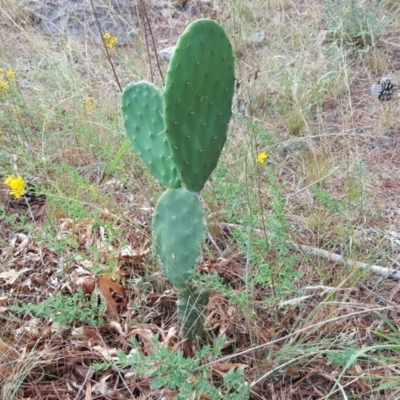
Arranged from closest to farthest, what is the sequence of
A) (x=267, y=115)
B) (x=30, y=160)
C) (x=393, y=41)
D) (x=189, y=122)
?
1. (x=189, y=122)
2. (x=30, y=160)
3. (x=267, y=115)
4. (x=393, y=41)

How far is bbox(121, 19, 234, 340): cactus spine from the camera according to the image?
1.34 m

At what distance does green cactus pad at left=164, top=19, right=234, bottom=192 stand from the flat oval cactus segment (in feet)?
0.34

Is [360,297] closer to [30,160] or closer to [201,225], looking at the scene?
[201,225]

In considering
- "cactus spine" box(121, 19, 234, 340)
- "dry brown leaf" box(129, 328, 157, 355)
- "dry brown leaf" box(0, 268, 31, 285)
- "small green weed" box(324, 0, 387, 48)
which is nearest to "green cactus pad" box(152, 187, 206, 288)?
"cactus spine" box(121, 19, 234, 340)

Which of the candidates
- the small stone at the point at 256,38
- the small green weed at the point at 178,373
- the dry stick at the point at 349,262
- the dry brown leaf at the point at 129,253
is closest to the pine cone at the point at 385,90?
the small stone at the point at 256,38

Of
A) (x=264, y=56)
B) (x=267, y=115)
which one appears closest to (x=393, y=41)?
(x=264, y=56)

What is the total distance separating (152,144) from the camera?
5.21 ft

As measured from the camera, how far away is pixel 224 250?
1.95 metres

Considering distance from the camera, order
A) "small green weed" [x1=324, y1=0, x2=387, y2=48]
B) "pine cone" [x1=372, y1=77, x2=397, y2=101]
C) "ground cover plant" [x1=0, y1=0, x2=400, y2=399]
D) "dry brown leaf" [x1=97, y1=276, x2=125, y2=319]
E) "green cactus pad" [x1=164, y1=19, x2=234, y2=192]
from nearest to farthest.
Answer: "green cactus pad" [x1=164, y1=19, x2=234, y2=192] → "ground cover plant" [x1=0, y1=0, x2=400, y2=399] → "dry brown leaf" [x1=97, y1=276, x2=125, y2=319] → "pine cone" [x1=372, y1=77, x2=397, y2=101] → "small green weed" [x1=324, y1=0, x2=387, y2=48]

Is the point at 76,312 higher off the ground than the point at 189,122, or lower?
lower

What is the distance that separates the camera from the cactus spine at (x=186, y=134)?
134 centimetres

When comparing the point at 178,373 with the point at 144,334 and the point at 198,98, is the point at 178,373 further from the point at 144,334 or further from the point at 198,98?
the point at 198,98

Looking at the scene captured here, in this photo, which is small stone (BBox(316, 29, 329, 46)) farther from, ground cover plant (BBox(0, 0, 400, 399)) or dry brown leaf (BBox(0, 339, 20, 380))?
dry brown leaf (BBox(0, 339, 20, 380))

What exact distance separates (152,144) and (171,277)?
0.39m
